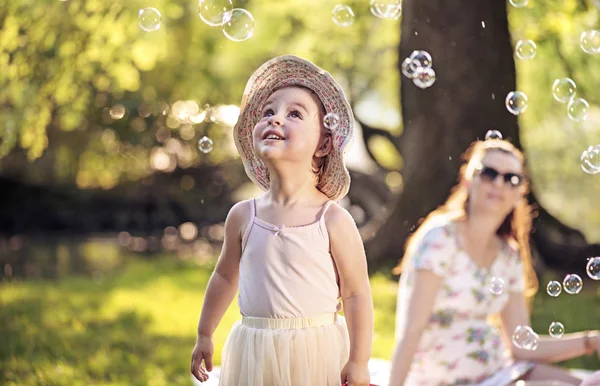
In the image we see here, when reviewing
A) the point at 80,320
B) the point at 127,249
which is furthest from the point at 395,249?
the point at 127,249

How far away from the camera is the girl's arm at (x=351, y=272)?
2.12 meters

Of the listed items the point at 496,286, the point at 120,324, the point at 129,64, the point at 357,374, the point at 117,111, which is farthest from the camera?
the point at 117,111

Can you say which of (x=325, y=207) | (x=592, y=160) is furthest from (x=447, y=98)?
(x=325, y=207)

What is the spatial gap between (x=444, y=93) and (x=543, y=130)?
3.59 meters

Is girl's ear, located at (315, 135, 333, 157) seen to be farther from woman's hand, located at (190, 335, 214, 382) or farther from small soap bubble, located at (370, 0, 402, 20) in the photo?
small soap bubble, located at (370, 0, 402, 20)

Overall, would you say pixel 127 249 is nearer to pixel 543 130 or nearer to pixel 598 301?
pixel 543 130

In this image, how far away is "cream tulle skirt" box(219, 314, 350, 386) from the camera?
2.08m

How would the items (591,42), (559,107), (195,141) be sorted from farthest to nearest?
1. (195,141)
2. (559,107)
3. (591,42)

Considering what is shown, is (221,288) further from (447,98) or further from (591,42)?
(447,98)

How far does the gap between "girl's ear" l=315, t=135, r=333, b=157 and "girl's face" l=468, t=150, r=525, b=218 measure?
0.91m

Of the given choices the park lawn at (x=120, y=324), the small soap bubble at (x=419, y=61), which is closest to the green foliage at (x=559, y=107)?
the park lawn at (x=120, y=324)

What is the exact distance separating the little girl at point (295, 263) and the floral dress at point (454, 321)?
0.72 metres

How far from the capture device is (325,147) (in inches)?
90.8

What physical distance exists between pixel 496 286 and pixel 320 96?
108cm
